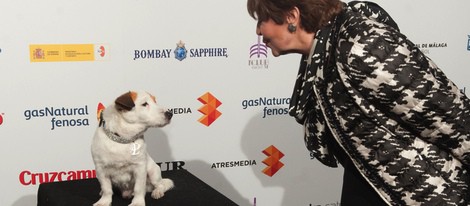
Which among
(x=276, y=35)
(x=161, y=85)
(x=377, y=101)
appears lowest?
(x=161, y=85)

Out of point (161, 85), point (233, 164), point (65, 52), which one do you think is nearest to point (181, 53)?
point (161, 85)

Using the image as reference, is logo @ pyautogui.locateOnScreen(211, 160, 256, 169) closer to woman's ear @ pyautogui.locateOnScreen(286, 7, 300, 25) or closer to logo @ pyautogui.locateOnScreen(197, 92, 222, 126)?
logo @ pyautogui.locateOnScreen(197, 92, 222, 126)

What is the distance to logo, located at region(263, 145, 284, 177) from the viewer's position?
216 cm

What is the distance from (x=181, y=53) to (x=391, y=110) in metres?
1.14

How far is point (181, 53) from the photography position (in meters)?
1.92

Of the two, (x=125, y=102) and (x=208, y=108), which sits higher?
(x=125, y=102)

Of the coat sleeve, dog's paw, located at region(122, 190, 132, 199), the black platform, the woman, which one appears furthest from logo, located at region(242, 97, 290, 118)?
the coat sleeve

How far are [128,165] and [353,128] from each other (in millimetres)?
634

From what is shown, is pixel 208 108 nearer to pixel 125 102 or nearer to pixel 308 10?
pixel 125 102

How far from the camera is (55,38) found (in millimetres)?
1757

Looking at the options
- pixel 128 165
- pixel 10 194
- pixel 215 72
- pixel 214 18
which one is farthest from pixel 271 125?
pixel 10 194

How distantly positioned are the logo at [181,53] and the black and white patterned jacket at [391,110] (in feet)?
3.09

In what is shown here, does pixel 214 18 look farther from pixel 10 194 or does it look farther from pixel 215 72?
pixel 10 194

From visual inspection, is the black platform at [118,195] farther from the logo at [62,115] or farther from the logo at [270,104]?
the logo at [270,104]
